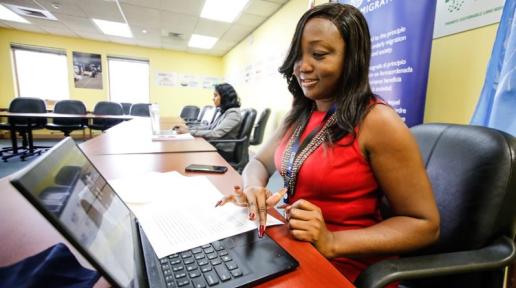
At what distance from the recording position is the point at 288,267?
1.42 feet

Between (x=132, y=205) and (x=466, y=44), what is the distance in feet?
5.59

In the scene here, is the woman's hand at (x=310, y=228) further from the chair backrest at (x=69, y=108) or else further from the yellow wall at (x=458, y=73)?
the chair backrest at (x=69, y=108)

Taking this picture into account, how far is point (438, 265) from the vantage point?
20.8 inches

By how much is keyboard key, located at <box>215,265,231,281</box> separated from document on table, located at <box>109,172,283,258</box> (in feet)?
0.26

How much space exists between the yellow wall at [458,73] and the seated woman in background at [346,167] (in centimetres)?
94

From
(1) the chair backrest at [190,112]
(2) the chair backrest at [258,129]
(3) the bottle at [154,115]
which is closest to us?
(3) the bottle at [154,115]

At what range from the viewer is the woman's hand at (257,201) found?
59cm

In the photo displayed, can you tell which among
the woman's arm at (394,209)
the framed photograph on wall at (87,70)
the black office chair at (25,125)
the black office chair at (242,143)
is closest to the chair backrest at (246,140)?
the black office chair at (242,143)

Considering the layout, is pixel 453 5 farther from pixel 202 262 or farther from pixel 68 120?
pixel 68 120

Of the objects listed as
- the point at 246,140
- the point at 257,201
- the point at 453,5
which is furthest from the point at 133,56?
the point at 257,201

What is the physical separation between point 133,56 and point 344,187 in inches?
295

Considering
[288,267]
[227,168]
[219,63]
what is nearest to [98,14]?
[219,63]

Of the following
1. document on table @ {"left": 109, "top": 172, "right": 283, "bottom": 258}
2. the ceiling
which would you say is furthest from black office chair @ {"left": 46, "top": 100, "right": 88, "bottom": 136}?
document on table @ {"left": 109, "top": 172, "right": 283, "bottom": 258}

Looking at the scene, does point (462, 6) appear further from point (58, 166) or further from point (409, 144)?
point (58, 166)
